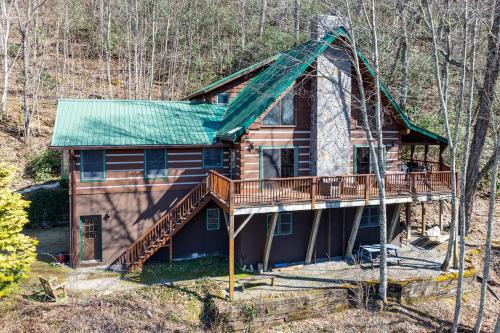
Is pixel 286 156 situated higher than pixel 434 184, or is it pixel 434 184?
pixel 286 156

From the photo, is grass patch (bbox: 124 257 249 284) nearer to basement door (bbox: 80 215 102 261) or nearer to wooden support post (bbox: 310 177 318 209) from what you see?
basement door (bbox: 80 215 102 261)

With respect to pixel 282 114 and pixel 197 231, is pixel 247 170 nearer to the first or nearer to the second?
pixel 282 114

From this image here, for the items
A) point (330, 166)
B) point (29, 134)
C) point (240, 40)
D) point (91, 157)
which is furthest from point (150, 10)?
point (330, 166)

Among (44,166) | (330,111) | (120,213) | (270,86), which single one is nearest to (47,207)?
(44,166)

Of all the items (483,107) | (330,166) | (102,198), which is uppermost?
(483,107)

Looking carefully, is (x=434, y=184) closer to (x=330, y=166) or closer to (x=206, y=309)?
(x=330, y=166)

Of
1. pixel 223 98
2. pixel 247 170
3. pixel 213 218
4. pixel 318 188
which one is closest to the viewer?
pixel 318 188

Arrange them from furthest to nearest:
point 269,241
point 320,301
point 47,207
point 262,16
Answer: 1. point 262,16
2. point 47,207
3. point 269,241
4. point 320,301

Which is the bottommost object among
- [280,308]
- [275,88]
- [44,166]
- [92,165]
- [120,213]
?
[280,308]
